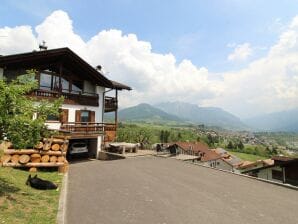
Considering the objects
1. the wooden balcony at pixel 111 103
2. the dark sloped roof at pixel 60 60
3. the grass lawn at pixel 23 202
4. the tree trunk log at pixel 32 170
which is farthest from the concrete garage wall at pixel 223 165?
the grass lawn at pixel 23 202

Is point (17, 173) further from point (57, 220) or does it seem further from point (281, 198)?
point (281, 198)

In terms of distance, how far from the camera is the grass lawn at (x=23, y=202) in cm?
779

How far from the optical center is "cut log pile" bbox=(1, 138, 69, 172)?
566 inches

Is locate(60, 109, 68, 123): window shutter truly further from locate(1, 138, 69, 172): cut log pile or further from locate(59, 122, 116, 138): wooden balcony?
locate(1, 138, 69, 172): cut log pile

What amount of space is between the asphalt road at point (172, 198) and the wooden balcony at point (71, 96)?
29.0ft

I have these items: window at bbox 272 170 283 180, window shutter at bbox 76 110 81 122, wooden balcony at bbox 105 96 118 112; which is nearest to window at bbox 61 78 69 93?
window shutter at bbox 76 110 81 122

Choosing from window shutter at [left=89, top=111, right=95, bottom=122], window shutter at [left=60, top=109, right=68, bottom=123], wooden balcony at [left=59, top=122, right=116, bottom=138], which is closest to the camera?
wooden balcony at [left=59, top=122, right=116, bottom=138]

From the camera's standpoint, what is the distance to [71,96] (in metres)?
24.5

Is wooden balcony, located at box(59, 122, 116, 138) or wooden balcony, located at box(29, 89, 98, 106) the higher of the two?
wooden balcony, located at box(29, 89, 98, 106)

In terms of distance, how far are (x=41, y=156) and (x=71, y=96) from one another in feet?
32.8

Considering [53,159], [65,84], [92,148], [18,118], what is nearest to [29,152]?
[53,159]

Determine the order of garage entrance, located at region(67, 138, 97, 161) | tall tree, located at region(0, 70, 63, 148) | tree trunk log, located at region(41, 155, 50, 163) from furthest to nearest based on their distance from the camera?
1. garage entrance, located at region(67, 138, 97, 161)
2. tree trunk log, located at region(41, 155, 50, 163)
3. tall tree, located at region(0, 70, 63, 148)

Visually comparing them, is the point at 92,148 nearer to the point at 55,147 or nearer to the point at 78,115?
the point at 78,115

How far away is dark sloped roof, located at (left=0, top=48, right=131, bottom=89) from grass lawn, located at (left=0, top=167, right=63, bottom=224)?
11706 millimetres
